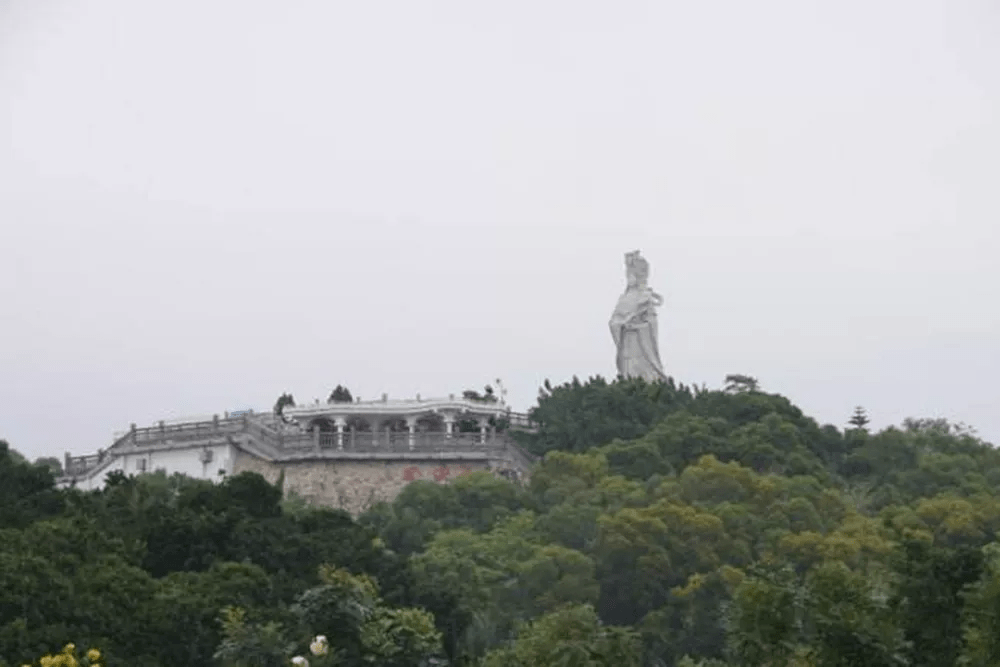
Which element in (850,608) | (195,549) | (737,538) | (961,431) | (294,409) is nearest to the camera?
(850,608)

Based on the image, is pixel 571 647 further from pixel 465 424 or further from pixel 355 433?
pixel 465 424

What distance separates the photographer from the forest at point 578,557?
31328mm

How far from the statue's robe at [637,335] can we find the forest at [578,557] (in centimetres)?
208

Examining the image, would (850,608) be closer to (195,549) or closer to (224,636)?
(224,636)

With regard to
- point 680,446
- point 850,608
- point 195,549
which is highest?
point 680,446

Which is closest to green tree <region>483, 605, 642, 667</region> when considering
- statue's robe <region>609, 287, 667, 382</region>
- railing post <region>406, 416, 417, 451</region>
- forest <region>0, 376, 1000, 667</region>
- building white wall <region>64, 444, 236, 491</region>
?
forest <region>0, 376, 1000, 667</region>

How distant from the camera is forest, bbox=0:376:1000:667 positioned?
103 feet

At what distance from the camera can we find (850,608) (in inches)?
1187

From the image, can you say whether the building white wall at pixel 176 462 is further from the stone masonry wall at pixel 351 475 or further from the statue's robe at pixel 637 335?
the statue's robe at pixel 637 335

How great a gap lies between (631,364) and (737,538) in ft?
61.5

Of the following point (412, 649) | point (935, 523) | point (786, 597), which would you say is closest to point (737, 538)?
point (935, 523)

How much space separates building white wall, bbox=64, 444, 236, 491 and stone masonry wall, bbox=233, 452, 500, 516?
0.35m

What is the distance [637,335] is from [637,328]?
217 millimetres

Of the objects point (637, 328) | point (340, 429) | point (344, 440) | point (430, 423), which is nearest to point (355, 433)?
point (344, 440)
